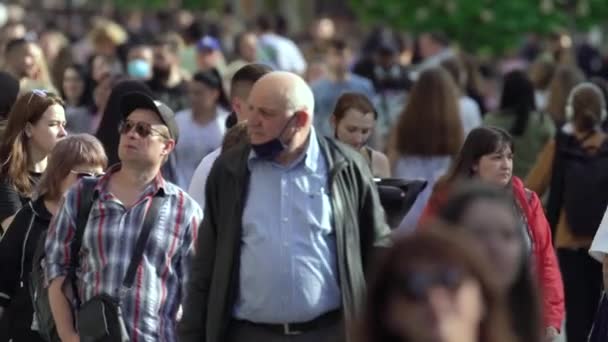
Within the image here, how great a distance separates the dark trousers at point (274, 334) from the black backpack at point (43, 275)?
0.77m

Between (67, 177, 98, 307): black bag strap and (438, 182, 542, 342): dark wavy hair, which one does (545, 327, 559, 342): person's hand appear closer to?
(67, 177, 98, 307): black bag strap

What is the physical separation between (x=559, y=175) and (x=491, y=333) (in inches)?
289

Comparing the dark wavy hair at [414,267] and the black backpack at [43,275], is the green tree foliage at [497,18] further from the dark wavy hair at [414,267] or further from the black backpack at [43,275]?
the dark wavy hair at [414,267]

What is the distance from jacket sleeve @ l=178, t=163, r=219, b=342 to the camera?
7199 millimetres

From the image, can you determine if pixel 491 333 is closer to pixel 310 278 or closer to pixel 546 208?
pixel 310 278

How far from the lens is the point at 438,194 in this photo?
8.32 m

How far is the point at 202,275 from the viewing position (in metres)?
7.23

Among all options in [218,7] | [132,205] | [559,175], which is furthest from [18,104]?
[218,7]

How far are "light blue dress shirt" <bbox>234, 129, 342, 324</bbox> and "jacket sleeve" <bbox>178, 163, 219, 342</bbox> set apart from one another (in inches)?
6.3

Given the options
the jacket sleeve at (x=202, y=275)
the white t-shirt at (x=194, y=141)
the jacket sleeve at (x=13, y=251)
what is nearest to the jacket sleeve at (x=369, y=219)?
the jacket sleeve at (x=202, y=275)

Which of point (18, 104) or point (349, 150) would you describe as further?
point (18, 104)

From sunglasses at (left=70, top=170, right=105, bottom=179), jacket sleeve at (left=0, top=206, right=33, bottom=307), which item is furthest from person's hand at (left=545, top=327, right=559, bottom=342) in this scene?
jacket sleeve at (left=0, top=206, right=33, bottom=307)

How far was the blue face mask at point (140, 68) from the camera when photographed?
54.6 ft

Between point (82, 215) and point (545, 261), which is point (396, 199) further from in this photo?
point (82, 215)
